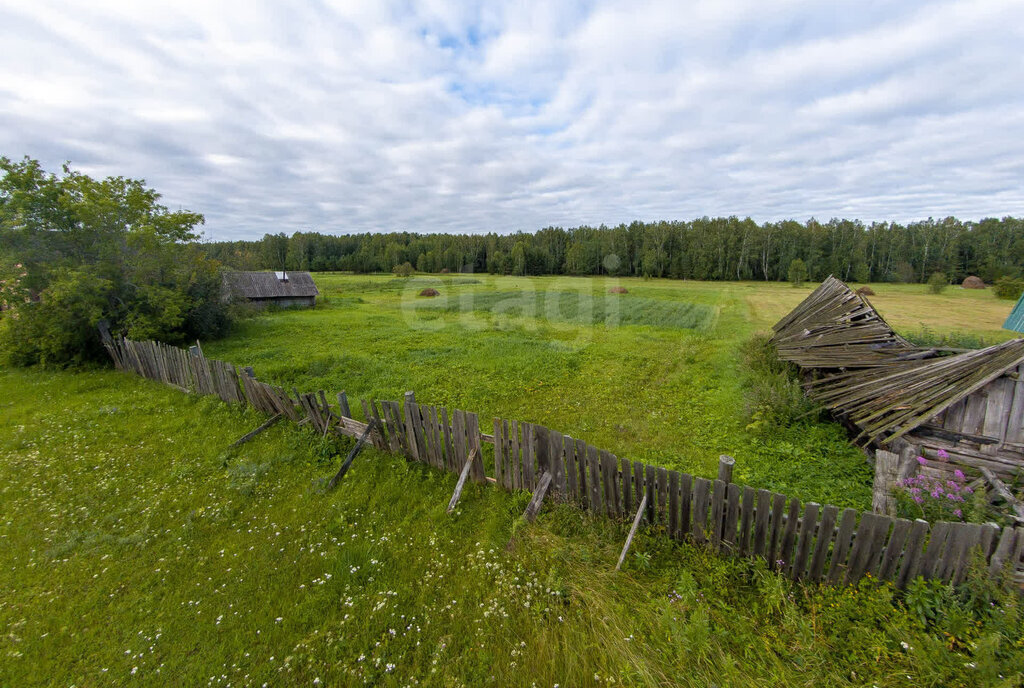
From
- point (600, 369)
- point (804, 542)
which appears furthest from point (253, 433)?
point (600, 369)

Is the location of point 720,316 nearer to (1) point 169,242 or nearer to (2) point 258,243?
(1) point 169,242

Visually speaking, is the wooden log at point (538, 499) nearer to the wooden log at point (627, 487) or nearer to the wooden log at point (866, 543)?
the wooden log at point (627, 487)

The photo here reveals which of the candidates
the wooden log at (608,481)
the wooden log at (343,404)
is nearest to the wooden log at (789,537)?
the wooden log at (608,481)

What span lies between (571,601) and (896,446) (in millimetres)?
5940

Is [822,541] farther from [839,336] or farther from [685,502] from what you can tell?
[839,336]

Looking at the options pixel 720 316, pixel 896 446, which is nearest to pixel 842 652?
pixel 896 446

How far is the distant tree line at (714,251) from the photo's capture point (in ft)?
198

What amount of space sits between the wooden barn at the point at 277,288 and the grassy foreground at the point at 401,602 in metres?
27.6

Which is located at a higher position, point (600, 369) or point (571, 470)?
point (571, 470)

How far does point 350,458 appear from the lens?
6.59m

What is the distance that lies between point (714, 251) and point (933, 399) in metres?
73.0

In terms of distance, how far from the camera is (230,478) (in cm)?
659

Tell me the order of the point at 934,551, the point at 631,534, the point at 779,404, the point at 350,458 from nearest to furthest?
the point at 934,551
the point at 631,534
the point at 350,458
the point at 779,404

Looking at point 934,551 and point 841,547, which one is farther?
point 841,547
